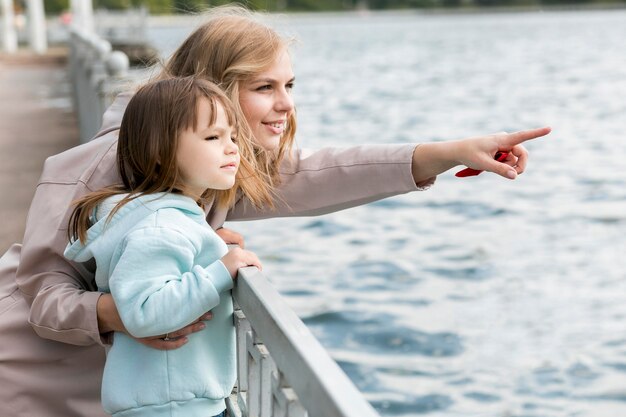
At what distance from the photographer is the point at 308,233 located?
42.3 ft

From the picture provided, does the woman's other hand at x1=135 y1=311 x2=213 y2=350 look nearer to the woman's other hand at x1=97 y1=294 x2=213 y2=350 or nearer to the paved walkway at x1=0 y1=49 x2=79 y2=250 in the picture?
the woman's other hand at x1=97 y1=294 x2=213 y2=350

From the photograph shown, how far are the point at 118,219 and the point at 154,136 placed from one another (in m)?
0.19

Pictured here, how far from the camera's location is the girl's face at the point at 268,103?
8.98 feet

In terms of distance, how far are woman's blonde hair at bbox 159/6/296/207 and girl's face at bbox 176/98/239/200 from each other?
0.28 metres

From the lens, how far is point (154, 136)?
89.4 inches

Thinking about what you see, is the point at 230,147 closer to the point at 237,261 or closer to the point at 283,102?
the point at 237,261

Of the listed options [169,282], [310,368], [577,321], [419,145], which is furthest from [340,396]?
[577,321]

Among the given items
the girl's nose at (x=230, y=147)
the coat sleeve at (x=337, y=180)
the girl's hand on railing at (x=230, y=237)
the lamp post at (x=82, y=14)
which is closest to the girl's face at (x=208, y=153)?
the girl's nose at (x=230, y=147)

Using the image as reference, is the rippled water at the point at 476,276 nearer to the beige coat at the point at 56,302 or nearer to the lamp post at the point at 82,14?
the beige coat at the point at 56,302

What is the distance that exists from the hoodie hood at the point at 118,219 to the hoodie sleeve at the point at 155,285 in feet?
0.26

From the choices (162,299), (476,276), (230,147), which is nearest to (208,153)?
(230,147)

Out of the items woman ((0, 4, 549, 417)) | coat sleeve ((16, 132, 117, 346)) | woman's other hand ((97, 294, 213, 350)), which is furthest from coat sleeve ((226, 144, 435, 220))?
woman's other hand ((97, 294, 213, 350))

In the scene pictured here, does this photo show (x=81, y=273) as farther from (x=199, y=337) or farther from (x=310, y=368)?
(x=310, y=368)

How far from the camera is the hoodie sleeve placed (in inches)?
83.6
